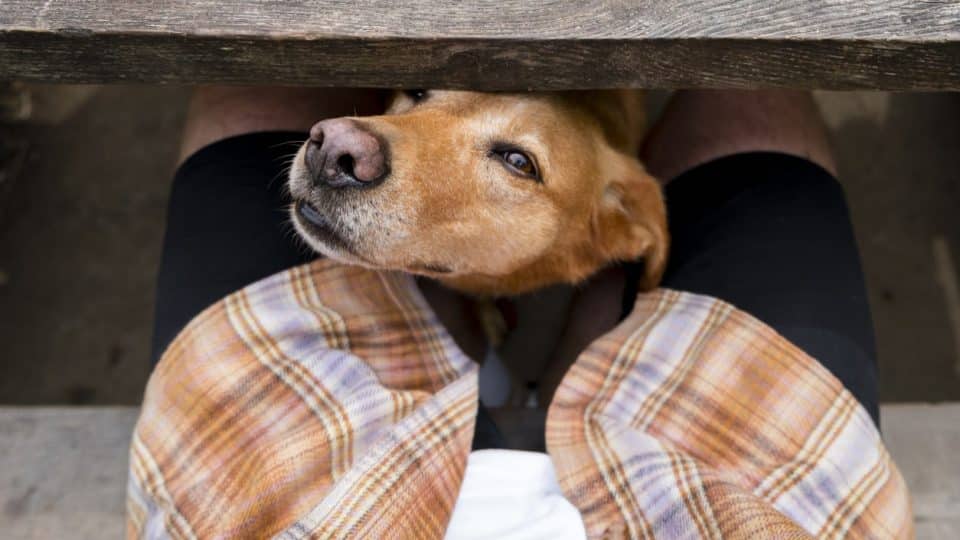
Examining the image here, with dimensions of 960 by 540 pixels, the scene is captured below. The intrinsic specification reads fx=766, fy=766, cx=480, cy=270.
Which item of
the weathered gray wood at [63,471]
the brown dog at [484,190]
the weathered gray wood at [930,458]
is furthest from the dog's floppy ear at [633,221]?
the weathered gray wood at [63,471]

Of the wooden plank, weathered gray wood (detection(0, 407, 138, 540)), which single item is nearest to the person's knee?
the wooden plank

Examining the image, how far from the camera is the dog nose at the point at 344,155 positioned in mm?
1480

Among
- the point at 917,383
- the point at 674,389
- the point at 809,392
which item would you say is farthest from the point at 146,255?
the point at 917,383

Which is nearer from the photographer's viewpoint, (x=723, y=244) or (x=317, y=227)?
(x=317, y=227)

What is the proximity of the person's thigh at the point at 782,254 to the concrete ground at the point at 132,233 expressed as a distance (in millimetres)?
1386

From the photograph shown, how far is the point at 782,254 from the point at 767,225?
0.10 m

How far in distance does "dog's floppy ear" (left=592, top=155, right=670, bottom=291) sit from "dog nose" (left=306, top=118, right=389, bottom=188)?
0.72m

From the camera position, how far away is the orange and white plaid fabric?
1488mm

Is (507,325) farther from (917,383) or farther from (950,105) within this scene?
(950,105)

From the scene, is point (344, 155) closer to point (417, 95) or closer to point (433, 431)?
point (417, 95)

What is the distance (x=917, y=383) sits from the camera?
307 centimetres

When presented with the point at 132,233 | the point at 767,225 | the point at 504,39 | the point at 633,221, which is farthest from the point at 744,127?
the point at 132,233

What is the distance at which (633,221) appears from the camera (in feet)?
6.63

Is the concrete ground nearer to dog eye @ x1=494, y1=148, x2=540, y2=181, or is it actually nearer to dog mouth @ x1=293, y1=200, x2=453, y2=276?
Answer: dog mouth @ x1=293, y1=200, x2=453, y2=276
